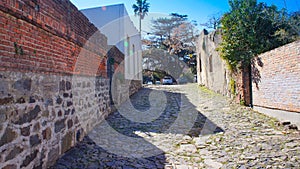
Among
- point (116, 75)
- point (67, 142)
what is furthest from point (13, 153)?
point (116, 75)

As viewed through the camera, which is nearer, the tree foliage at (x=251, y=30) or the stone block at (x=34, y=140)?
the stone block at (x=34, y=140)

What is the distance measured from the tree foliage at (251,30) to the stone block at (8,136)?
22.3 feet

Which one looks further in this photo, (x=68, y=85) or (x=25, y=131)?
(x=68, y=85)

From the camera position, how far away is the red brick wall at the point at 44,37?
2.11m

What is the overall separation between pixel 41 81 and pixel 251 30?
6.80 meters

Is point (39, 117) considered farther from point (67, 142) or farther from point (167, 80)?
point (167, 80)

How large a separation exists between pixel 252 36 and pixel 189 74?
54.5 ft

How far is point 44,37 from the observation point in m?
2.80

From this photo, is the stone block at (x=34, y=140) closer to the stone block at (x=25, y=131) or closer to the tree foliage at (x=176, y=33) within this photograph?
the stone block at (x=25, y=131)

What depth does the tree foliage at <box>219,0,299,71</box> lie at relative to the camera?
672 centimetres

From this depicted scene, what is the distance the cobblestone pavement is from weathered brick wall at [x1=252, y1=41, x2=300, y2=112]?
0.52 m

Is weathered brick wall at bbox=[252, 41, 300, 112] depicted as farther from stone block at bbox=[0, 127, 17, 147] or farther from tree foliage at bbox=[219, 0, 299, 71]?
stone block at bbox=[0, 127, 17, 147]

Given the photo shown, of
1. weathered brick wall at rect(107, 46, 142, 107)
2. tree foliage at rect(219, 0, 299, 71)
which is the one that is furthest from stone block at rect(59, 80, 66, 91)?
tree foliage at rect(219, 0, 299, 71)

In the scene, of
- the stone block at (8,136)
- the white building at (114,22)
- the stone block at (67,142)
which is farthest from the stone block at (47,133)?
the white building at (114,22)
